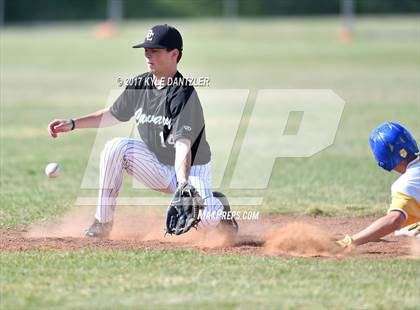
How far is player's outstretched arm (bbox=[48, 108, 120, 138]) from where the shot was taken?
830 centimetres

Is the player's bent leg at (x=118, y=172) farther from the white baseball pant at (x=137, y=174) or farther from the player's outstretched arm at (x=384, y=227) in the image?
the player's outstretched arm at (x=384, y=227)

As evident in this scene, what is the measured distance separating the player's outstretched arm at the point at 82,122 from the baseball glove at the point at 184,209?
4.73ft

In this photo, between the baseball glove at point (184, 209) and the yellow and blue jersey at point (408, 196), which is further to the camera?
the baseball glove at point (184, 209)

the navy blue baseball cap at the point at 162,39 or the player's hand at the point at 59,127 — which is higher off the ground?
the navy blue baseball cap at the point at 162,39

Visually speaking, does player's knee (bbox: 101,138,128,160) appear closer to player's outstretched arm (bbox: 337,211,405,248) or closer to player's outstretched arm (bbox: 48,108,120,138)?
player's outstretched arm (bbox: 48,108,120,138)

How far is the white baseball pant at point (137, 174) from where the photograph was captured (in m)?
8.03

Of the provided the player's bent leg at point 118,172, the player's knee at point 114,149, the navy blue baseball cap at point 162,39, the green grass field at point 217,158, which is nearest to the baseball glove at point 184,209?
the green grass field at point 217,158

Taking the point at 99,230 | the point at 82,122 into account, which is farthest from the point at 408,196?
the point at 82,122

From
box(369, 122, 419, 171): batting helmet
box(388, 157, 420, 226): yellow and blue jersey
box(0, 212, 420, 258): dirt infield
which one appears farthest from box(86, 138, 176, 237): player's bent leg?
box(388, 157, 420, 226): yellow and blue jersey

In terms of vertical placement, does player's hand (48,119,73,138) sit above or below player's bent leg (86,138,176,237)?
above

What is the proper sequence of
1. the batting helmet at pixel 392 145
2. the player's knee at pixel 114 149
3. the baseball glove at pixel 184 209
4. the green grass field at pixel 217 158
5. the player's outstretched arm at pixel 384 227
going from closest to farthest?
the green grass field at pixel 217 158 → the player's outstretched arm at pixel 384 227 → the batting helmet at pixel 392 145 → the baseball glove at pixel 184 209 → the player's knee at pixel 114 149

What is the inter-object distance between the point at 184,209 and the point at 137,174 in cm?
107

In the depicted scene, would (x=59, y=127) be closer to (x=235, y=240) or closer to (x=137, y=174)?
(x=137, y=174)

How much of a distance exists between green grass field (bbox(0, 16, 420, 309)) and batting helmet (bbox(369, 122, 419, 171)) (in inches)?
32.0
